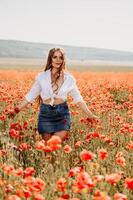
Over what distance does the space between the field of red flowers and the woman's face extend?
2.42ft

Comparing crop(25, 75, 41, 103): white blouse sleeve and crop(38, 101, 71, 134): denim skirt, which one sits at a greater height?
crop(25, 75, 41, 103): white blouse sleeve

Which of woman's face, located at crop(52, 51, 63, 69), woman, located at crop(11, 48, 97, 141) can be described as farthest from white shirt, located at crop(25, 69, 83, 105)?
woman's face, located at crop(52, 51, 63, 69)

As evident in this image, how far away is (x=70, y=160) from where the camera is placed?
5.66 m

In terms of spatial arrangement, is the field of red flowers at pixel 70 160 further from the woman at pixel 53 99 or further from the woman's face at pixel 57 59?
the woman's face at pixel 57 59

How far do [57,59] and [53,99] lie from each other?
519 mm

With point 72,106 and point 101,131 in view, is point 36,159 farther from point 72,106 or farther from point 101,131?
point 72,106

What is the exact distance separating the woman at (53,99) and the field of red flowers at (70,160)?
15cm

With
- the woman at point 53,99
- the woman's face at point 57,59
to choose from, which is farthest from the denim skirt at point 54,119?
the woman's face at point 57,59

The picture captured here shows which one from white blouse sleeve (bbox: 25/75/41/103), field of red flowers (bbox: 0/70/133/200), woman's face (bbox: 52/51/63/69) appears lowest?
field of red flowers (bbox: 0/70/133/200)

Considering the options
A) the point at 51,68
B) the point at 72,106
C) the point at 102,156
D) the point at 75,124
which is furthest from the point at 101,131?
the point at 102,156

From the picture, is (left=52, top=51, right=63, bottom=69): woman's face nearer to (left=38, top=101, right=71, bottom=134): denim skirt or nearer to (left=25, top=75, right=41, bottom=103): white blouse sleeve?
(left=25, top=75, right=41, bottom=103): white blouse sleeve

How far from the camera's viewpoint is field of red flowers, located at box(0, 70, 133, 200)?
121 inches

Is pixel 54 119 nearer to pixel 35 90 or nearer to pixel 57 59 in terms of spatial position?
pixel 35 90

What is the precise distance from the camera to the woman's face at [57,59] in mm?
5898
